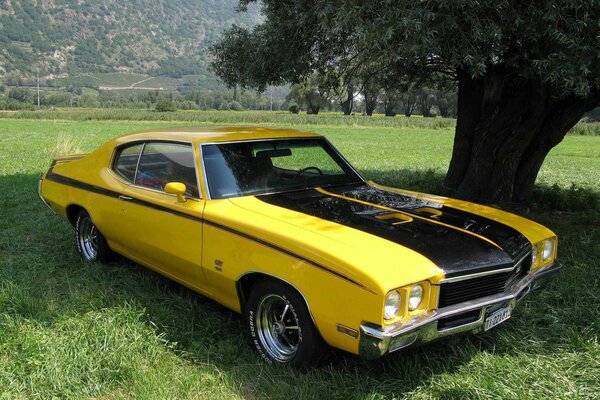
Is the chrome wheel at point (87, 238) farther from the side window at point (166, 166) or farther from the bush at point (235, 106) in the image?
the bush at point (235, 106)

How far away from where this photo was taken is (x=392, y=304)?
270 cm

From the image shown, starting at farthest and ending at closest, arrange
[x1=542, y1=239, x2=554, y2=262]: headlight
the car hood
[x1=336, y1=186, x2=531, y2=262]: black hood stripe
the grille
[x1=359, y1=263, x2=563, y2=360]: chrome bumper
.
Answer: [x1=542, y1=239, x2=554, y2=262]: headlight, [x1=336, y1=186, x2=531, y2=262]: black hood stripe, the car hood, the grille, [x1=359, y1=263, x2=563, y2=360]: chrome bumper

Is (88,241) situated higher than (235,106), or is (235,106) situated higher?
(235,106)

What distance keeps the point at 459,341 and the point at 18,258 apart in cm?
444

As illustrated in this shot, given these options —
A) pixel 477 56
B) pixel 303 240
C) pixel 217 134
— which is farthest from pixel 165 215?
pixel 477 56

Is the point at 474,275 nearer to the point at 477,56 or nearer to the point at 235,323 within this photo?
the point at 235,323

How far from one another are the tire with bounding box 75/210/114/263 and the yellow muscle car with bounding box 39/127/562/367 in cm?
2

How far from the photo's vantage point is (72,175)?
207 inches

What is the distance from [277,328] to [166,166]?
1.77 m

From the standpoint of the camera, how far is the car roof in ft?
13.8

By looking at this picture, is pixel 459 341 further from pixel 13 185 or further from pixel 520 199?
pixel 13 185

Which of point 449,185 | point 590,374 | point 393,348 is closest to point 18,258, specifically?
point 393,348

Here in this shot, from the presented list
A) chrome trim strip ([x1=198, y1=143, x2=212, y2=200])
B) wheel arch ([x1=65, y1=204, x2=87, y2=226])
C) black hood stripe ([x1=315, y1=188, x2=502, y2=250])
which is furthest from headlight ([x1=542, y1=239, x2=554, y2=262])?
wheel arch ([x1=65, y1=204, x2=87, y2=226])

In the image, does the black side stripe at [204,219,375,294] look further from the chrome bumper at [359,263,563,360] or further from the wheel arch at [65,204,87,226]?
the wheel arch at [65,204,87,226]
